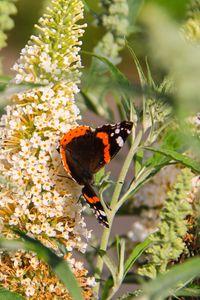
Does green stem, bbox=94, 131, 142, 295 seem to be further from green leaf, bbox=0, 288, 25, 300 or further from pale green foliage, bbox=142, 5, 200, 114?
pale green foliage, bbox=142, 5, 200, 114

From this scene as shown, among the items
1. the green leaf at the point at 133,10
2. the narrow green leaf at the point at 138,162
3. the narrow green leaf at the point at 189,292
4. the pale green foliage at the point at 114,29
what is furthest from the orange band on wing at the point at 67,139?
the green leaf at the point at 133,10

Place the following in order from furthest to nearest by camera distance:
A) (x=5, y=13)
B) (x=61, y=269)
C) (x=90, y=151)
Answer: (x=5, y=13)
(x=90, y=151)
(x=61, y=269)

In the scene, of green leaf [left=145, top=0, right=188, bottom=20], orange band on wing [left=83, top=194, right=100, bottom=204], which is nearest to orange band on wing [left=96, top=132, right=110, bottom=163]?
orange band on wing [left=83, top=194, right=100, bottom=204]

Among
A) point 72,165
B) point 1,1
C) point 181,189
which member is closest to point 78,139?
point 72,165

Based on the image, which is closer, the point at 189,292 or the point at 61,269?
the point at 61,269

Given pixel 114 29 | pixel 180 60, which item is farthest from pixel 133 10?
pixel 180 60

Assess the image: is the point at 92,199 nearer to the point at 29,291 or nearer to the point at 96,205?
the point at 96,205
